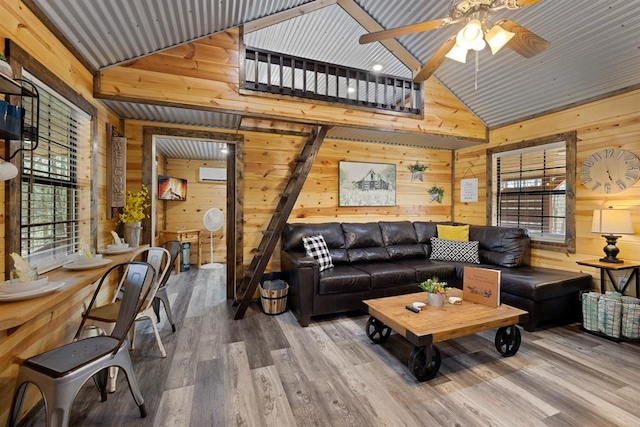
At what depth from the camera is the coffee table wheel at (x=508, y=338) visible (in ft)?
8.21

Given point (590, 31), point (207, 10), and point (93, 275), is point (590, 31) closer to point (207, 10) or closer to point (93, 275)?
point (207, 10)

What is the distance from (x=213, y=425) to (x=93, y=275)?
129 centimetres

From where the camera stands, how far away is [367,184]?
4688 mm

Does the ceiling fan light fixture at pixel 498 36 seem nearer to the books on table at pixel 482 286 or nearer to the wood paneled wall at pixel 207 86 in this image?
the books on table at pixel 482 286

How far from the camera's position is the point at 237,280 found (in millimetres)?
3924

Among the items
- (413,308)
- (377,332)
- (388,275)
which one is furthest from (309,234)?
(413,308)

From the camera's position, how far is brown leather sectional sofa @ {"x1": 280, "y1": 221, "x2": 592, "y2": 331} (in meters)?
3.13

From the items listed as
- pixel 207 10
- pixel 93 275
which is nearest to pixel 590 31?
pixel 207 10

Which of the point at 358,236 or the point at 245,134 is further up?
the point at 245,134

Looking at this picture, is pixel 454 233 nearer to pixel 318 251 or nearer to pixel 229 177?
pixel 318 251

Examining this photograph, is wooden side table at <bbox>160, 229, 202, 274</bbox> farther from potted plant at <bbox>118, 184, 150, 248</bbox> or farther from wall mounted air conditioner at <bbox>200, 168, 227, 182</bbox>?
potted plant at <bbox>118, 184, 150, 248</bbox>

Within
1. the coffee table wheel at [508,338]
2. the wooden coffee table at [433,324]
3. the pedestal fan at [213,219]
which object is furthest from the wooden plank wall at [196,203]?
the coffee table wheel at [508,338]

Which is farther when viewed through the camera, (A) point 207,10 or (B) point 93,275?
(A) point 207,10

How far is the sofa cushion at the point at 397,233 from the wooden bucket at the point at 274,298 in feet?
5.74
